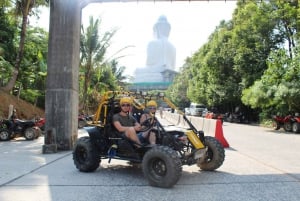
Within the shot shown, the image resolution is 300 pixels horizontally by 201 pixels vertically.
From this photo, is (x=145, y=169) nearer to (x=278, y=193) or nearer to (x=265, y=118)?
(x=278, y=193)

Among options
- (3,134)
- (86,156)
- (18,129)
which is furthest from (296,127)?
(86,156)

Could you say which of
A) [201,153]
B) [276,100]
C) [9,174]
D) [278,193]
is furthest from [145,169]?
[276,100]

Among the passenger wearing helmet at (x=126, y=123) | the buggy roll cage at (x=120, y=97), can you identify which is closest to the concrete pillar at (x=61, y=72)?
the buggy roll cage at (x=120, y=97)

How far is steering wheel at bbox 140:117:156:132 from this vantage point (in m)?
8.71

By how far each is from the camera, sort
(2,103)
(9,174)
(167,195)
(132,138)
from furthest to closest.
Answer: (2,103), (9,174), (132,138), (167,195)

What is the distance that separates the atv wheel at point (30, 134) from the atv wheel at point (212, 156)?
10.7 m

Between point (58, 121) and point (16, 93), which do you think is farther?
point (16, 93)

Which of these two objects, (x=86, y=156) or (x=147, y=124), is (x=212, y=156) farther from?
(x=86, y=156)

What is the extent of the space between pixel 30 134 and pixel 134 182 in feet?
36.8

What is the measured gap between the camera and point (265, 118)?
121 feet

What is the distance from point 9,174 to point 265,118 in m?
30.8

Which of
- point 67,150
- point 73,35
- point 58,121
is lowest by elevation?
point 67,150

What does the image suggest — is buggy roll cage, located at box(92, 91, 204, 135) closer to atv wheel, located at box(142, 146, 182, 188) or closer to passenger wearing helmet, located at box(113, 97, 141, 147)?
passenger wearing helmet, located at box(113, 97, 141, 147)

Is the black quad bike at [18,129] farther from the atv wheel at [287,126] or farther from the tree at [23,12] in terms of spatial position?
the atv wheel at [287,126]
